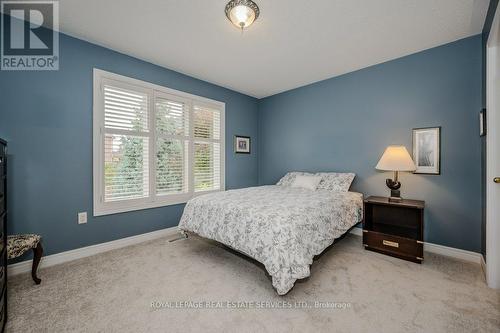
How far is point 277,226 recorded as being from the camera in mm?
1751

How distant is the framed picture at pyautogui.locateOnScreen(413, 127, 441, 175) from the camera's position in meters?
2.57

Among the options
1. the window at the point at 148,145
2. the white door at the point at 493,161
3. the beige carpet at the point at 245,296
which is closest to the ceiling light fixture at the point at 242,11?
the window at the point at 148,145

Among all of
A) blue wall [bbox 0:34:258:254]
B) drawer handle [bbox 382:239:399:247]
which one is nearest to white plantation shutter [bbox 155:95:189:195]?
blue wall [bbox 0:34:258:254]

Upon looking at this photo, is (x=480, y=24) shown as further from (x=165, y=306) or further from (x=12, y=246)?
(x=12, y=246)

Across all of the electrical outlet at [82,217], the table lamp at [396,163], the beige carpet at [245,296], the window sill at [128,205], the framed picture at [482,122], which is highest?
the framed picture at [482,122]

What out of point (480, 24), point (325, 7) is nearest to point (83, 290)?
point (325, 7)

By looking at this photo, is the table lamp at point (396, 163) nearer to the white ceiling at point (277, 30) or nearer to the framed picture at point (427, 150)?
the framed picture at point (427, 150)

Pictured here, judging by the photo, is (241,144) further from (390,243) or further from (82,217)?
(390,243)

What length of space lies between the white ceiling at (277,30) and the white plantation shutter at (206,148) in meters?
0.84

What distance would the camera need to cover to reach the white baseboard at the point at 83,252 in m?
2.09

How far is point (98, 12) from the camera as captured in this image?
6.62 ft

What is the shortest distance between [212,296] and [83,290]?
45.4 inches

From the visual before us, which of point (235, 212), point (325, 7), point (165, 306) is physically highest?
point (325, 7)

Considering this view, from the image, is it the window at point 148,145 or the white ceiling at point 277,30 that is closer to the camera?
the white ceiling at point 277,30
